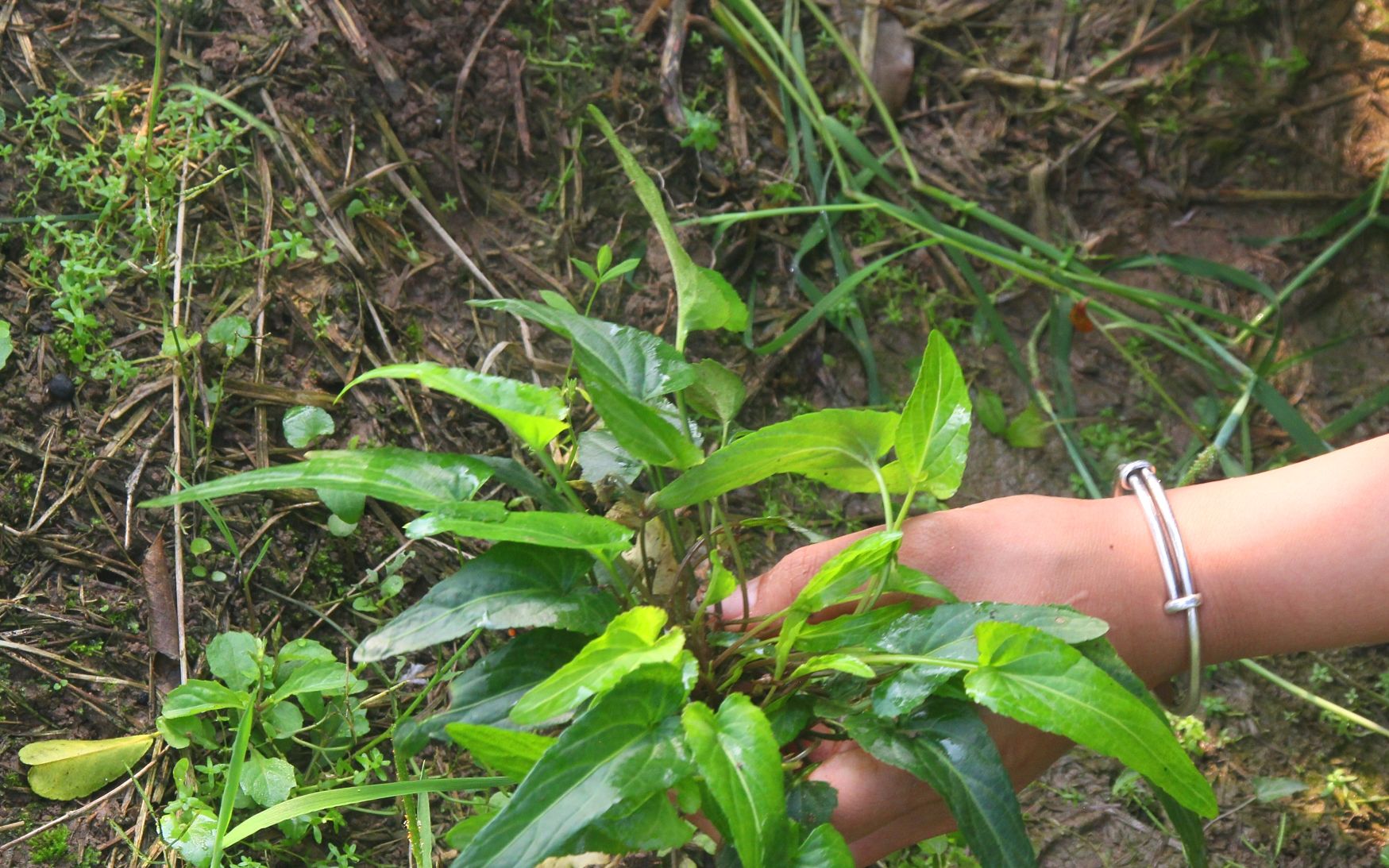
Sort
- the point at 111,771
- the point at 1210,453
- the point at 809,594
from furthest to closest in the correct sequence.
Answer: the point at 1210,453, the point at 111,771, the point at 809,594

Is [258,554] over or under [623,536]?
under

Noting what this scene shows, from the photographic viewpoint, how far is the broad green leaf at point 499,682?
826 millimetres

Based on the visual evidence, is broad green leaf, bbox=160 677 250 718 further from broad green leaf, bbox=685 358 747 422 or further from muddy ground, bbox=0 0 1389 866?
broad green leaf, bbox=685 358 747 422

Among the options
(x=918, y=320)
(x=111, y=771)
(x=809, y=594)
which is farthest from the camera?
(x=918, y=320)

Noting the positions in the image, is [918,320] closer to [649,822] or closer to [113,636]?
[649,822]

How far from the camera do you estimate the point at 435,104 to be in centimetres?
139

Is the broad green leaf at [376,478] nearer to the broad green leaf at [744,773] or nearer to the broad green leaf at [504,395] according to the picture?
the broad green leaf at [504,395]

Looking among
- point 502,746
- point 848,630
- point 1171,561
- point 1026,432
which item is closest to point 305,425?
point 502,746

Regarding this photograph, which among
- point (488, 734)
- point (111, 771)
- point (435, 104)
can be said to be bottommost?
point (111, 771)

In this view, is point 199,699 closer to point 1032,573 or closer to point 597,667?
A: point 597,667

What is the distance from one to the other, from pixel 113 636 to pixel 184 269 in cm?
44

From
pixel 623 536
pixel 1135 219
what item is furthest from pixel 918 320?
pixel 623 536

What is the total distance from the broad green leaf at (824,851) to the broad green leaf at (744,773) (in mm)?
29

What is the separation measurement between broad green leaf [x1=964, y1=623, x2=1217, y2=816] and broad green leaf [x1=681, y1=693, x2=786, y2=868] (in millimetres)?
171
